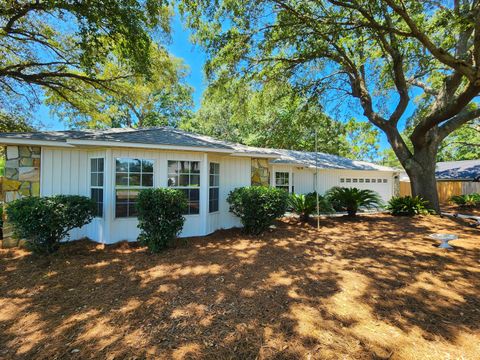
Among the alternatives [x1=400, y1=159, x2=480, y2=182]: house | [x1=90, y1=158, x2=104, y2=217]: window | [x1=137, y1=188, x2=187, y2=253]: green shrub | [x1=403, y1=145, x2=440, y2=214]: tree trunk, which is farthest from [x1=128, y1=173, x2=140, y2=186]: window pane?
[x1=400, y1=159, x2=480, y2=182]: house

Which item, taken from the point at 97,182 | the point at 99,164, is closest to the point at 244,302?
the point at 97,182

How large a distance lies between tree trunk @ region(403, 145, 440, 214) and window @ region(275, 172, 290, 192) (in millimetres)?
5421

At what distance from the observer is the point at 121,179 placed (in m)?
6.38

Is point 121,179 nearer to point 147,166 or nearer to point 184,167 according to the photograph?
point 147,166

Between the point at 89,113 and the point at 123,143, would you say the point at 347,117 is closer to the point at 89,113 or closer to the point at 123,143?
the point at 123,143

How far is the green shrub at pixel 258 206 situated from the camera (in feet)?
23.4

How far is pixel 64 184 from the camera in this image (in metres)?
6.61

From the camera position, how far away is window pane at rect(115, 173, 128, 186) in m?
6.33

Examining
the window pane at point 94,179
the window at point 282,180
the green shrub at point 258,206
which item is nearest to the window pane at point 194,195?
the green shrub at point 258,206

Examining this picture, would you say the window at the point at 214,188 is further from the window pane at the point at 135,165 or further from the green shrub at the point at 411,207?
the green shrub at the point at 411,207

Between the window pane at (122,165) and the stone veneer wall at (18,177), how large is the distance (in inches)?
80.7

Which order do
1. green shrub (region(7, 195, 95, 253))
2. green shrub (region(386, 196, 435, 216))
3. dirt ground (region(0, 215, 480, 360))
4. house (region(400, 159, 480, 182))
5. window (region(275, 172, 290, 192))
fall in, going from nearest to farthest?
1. dirt ground (region(0, 215, 480, 360))
2. green shrub (region(7, 195, 95, 253))
3. green shrub (region(386, 196, 435, 216))
4. window (region(275, 172, 290, 192))
5. house (region(400, 159, 480, 182))

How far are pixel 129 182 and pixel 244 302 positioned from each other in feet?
14.7

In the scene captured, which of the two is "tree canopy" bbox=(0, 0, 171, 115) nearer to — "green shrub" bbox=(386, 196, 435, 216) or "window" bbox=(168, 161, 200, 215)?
"window" bbox=(168, 161, 200, 215)
